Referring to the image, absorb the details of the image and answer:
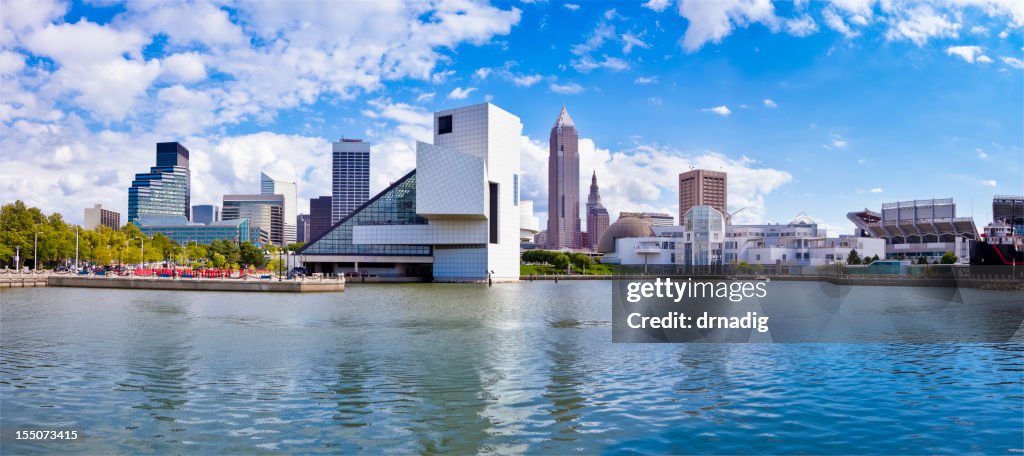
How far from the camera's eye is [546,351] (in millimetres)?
21359

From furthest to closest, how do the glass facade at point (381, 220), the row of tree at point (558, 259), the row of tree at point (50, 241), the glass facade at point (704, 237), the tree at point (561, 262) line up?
1. the glass facade at point (704, 237)
2. the row of tree at point (558, 259)
3. the tree at point (561, 262)
4. the glass facade at point (381, 220)
5. the row of tree at point (50, 241)

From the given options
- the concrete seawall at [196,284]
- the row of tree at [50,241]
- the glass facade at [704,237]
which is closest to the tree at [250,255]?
the row of tree at [50,241]

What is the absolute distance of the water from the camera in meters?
10.9

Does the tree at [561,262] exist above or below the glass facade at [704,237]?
below

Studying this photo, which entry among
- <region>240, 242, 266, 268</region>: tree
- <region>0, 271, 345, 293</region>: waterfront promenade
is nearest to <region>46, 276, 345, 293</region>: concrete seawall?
<region>0, 271, 345, 293</region>: waterfront promenade

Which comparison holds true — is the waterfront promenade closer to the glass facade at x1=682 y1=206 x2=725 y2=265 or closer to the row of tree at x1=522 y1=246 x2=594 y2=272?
the row of tree at x1=522 y1=246 x2=594 y2=272

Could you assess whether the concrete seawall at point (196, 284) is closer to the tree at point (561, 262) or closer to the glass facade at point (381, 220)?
the glass facade at point (381, 220)

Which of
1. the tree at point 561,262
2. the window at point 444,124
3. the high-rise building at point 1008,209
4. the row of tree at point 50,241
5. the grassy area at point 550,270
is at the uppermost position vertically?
the window at point 444,124

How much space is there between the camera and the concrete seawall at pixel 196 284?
60031 millimetres

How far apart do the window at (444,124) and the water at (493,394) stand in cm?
6923

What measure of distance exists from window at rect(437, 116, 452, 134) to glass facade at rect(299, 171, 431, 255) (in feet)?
23.6

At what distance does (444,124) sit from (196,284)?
1634 inches

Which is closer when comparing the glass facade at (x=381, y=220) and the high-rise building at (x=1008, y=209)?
the glass facade at (x=381, y=220)

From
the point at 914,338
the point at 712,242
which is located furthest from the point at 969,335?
the point at 712,242
